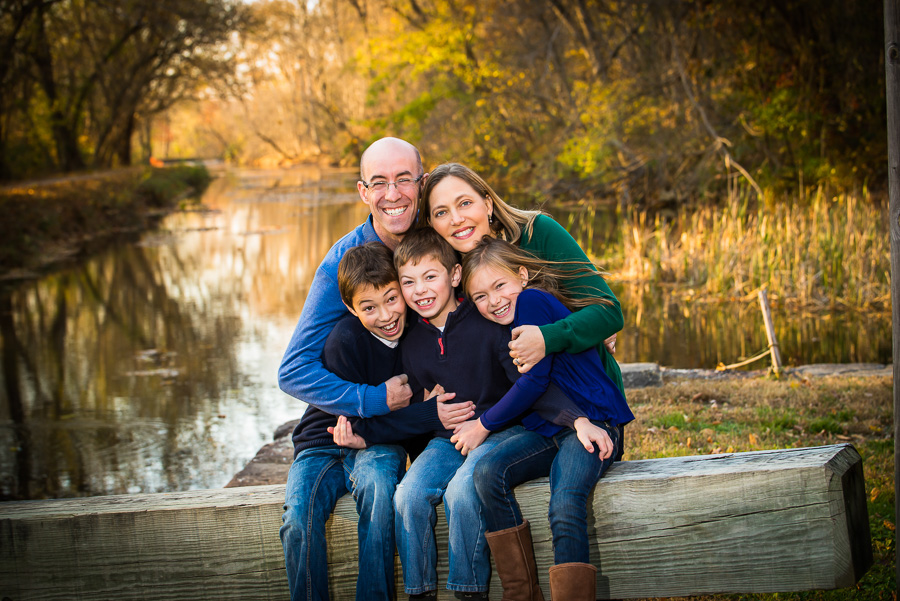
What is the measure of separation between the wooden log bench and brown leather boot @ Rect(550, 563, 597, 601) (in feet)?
0.58

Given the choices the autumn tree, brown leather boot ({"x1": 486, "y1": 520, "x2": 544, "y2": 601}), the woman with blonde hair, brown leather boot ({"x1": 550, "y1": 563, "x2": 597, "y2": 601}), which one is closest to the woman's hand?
the woman with blonde hair

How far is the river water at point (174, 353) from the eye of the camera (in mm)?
6008

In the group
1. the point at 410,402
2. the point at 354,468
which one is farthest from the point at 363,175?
the point at 354,468

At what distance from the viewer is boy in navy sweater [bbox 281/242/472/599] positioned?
266cm

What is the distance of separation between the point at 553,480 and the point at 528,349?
0.45 metres

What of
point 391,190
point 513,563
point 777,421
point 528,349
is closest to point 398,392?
point 528,349

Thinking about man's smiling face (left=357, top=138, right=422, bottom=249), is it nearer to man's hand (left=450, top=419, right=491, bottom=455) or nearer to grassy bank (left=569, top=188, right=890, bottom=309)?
man's hand (left=450, top=419, right=491, bottom=455)

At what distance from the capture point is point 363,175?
11.6 ft

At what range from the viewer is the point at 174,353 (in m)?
9.12

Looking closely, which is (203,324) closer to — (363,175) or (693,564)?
(363,175)

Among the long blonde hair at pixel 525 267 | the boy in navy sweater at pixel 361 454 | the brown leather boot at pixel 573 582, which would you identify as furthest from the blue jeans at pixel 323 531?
the long blonde hair at pixel 525 267

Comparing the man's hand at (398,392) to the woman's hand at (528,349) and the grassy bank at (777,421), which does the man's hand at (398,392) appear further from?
the grassy bank at (777,421)

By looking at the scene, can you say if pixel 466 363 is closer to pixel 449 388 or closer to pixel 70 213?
pixel 449 388

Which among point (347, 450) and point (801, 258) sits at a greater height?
point (801, 258)
